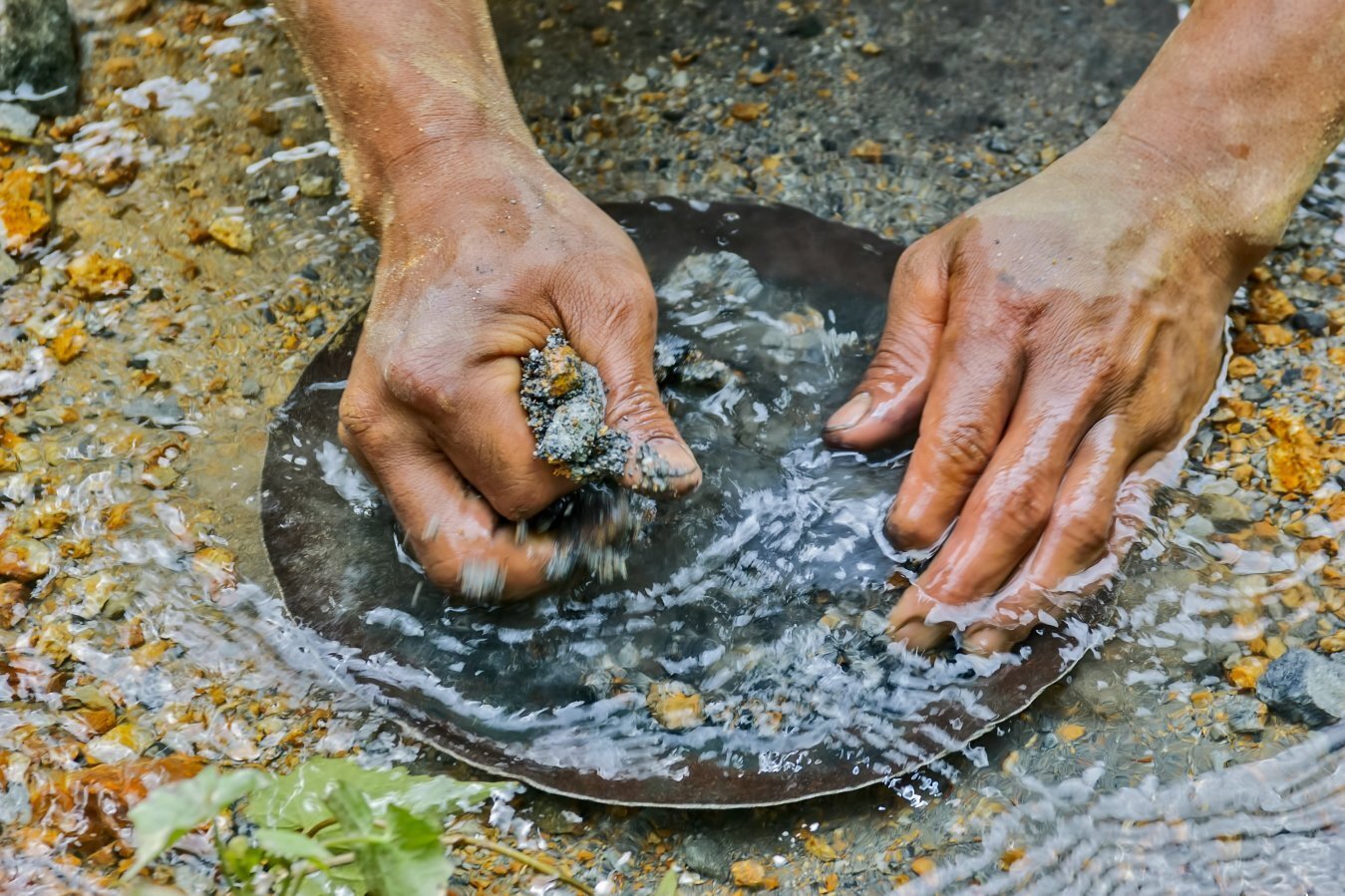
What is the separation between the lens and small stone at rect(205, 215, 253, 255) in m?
2.80

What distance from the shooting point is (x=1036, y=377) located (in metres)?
2.13

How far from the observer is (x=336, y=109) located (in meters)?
2.31

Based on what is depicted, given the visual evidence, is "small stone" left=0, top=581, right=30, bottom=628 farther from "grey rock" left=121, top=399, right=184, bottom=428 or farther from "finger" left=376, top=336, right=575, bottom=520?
"finger" left=376, top=336, right=575, bottom=520

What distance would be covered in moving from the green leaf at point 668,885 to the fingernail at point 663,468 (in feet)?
2.13

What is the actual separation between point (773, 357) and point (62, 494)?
1.55 metres

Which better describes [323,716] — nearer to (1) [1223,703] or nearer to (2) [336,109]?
(2) [336,109]

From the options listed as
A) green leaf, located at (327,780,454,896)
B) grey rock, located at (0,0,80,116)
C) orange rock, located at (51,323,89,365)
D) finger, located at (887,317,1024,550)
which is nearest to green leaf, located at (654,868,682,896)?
green leaf, located at (327,780,454,896)

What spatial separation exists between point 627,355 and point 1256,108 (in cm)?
150

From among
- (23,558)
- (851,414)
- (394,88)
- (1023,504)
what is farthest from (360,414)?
(1023,504)

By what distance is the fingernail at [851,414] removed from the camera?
90.1 inches

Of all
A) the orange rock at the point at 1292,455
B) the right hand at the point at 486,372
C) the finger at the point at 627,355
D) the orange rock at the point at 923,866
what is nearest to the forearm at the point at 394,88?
the right hand at the point at 486,372

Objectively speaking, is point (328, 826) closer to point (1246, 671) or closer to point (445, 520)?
point (445, 520)

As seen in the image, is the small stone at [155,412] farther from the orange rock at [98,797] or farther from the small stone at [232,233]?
the orange rock at [98,797]

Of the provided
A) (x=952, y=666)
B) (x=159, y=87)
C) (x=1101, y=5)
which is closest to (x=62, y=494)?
(x=159, y=87)
